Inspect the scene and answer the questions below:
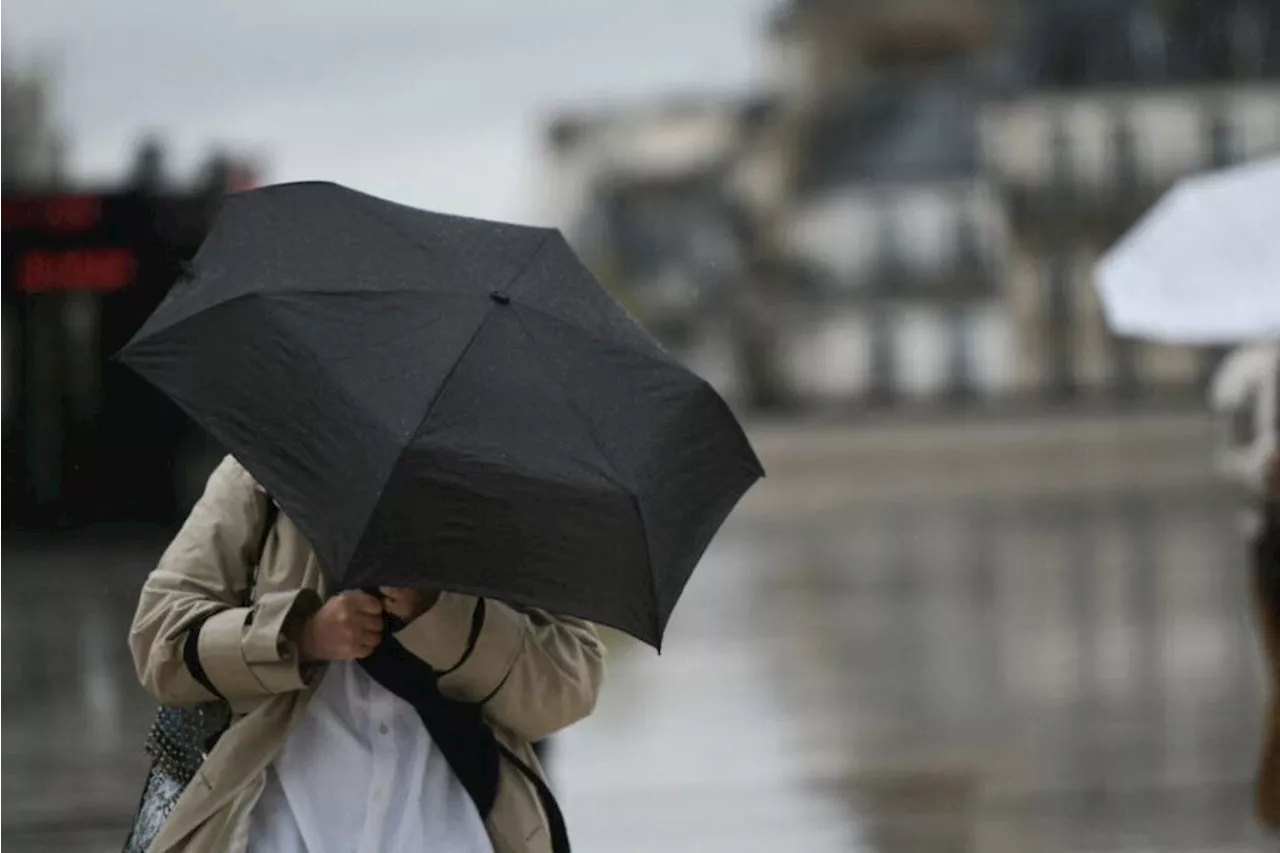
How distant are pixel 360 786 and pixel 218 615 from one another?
0.30 m

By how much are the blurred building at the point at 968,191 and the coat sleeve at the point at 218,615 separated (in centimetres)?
5792

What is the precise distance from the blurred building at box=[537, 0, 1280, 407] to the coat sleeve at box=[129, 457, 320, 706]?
57919 mm

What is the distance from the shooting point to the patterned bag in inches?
124

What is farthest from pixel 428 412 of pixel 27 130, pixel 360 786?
pixel 27 130

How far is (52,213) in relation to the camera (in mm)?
22000

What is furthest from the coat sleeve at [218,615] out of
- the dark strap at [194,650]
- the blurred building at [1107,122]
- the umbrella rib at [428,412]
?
the blurred building at [1107,122]

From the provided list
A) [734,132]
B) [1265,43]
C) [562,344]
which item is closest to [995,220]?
[1265,43]

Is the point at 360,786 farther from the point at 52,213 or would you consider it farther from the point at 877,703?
the point at 52,213

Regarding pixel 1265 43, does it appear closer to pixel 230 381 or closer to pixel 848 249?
pixel 848 249

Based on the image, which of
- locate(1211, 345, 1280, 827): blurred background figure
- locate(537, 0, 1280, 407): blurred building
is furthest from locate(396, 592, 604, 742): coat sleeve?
locate(537, 0, 1280, 407): blurred building

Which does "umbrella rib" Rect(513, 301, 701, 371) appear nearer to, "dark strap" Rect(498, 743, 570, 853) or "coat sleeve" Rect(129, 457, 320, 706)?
"coat sleeve" Rect(129, 457, 320, 706)

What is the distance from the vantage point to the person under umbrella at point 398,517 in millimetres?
2902

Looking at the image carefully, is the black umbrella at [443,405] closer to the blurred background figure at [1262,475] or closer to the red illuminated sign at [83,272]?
the blurred background figure at [1262,475]

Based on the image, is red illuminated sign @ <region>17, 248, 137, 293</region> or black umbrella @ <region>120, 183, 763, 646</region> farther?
red illuminated sign @ <region>17, 248, 137, 293</region>
